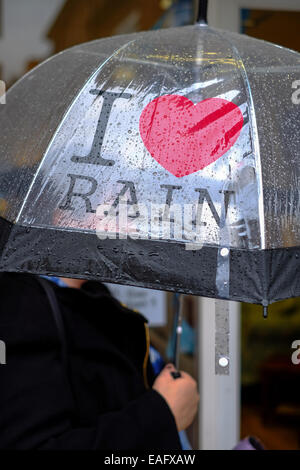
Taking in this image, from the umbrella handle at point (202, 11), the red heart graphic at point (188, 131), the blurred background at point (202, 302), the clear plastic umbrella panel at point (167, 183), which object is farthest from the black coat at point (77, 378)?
the blurred background at point (202, 302)

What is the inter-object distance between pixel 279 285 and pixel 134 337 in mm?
683

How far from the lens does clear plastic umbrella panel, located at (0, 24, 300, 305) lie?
1.12 meters

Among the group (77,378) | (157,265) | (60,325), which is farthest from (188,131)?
(77,378)

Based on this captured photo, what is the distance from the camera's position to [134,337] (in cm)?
171

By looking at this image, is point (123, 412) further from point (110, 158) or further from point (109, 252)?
point (110, 158)

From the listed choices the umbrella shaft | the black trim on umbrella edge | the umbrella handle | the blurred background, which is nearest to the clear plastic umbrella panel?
the black trim on umbrella edge

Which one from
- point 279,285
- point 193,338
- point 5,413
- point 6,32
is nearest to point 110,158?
point 279,285

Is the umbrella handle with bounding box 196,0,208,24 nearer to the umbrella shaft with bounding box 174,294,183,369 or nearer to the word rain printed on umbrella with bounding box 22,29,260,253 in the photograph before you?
the word rain printed on umbrella with bounding box 22,29,260,253

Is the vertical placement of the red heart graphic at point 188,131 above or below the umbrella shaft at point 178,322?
above

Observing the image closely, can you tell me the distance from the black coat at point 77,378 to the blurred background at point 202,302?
128 cm

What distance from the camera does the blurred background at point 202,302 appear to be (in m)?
2.87

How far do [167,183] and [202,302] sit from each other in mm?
1800

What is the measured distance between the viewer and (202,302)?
113 inches

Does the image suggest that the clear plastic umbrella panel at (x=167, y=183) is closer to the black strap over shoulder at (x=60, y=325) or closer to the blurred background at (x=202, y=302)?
the black strap over shoulder at (x=60, y=325)
